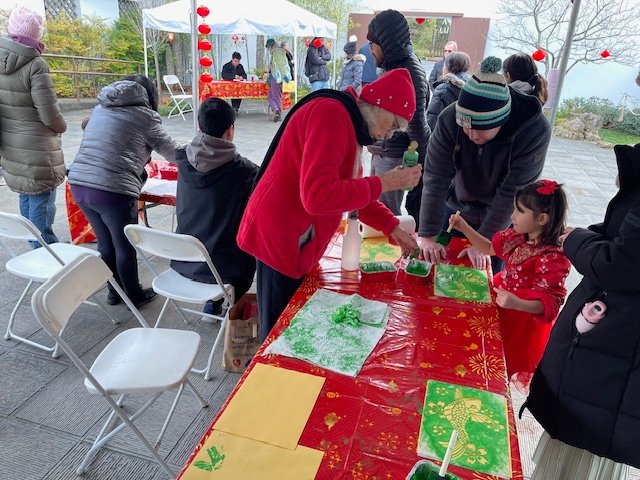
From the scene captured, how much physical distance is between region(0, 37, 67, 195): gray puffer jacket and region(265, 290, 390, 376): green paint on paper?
246 centimetres

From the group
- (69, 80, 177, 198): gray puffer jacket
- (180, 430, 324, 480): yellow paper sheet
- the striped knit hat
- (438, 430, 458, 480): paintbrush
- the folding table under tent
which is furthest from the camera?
the folding table under tent

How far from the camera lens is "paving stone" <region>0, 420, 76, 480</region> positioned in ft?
5.77

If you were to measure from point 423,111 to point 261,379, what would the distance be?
2465 millimetres

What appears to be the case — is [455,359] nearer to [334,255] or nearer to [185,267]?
[334,255]

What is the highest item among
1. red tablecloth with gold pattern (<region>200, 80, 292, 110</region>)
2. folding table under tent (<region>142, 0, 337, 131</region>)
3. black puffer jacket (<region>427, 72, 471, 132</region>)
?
folding table under tent (<region>142, 0, 337, 131</region>)

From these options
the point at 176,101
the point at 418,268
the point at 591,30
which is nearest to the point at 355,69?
the point at 176,101

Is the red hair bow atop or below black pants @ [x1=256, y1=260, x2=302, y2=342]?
atop

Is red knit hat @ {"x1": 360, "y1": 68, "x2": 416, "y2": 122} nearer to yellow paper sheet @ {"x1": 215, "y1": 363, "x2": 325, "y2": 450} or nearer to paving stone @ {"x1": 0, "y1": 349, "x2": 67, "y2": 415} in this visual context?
yellow paper sheet @ {"x1": 215, "y1": 363, "x2": 325, "y2": 450}

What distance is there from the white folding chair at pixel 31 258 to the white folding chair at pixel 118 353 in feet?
2.03

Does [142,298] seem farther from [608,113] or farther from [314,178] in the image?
[608,113]

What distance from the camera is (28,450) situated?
6.06 ft

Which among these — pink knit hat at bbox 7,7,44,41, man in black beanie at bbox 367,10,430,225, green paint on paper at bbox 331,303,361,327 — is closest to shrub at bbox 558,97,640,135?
man in black beanie at bbox 367,10,430,225

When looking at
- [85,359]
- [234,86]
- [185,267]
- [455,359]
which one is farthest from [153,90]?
[234,86]

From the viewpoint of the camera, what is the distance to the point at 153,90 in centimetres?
276
